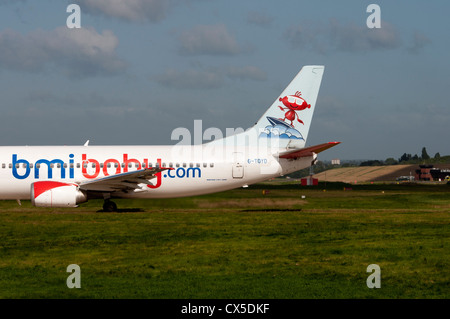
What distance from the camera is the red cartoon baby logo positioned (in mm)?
32344

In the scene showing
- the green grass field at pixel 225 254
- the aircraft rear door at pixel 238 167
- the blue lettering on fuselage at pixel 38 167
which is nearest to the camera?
the green grass field at pixel 225 254

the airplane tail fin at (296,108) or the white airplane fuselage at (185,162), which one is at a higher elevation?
the airplane tail fin at (296,108)

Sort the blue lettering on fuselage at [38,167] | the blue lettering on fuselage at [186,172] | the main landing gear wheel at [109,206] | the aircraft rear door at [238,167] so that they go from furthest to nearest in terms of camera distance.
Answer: the main landing gear wheel at [109,206]
the blue lettering on fuselage at [186,172]
the aircraft rear door at [238,167]
the blue lettering on fuselage at [38,167]

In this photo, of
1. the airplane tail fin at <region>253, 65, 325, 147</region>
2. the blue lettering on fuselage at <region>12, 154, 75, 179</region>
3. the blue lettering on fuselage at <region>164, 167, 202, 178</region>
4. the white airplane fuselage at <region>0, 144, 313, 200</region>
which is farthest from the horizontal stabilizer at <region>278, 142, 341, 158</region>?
the blue lettering on fuselage at <region>12, 154, 75, 179</region>

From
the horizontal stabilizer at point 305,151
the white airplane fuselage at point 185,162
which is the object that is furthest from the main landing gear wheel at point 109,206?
the horizontal stabilizer at point 305,151

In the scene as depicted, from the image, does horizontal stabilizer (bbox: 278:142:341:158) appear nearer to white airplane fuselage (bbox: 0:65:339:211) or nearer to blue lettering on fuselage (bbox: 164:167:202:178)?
white airplane fuselage (bbox: 0:65:339:211)

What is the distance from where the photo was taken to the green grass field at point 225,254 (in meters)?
11.7

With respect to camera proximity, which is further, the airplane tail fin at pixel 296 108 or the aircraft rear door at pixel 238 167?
the airplane tail fin at pixel 296 108

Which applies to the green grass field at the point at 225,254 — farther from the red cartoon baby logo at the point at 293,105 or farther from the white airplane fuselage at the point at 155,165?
the red cartoon baby logo at the point at 293,105

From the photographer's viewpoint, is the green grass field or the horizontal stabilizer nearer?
the green grass field

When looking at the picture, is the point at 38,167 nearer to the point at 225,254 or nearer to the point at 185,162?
the point at 185,162

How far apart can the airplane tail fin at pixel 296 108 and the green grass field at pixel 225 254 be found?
18.5ft
